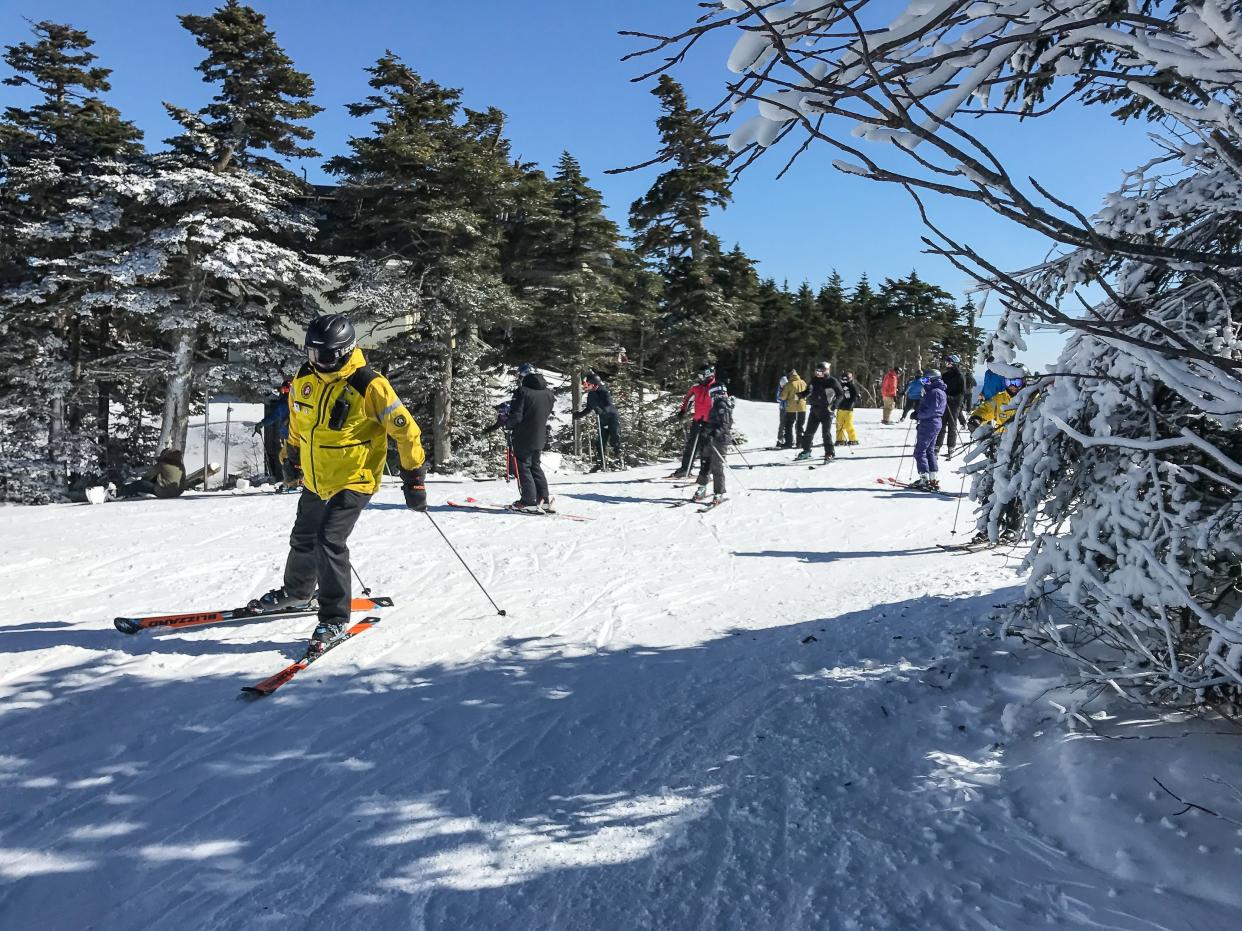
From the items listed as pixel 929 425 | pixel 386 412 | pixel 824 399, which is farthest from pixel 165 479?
pixel 929 425

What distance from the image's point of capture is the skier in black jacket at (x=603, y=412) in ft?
58.5

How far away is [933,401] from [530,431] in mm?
6786

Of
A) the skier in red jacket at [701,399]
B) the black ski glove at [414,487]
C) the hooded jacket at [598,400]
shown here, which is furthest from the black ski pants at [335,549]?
the hooded jacket at [598,400]

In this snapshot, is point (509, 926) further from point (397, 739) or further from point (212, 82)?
point (212, 82)

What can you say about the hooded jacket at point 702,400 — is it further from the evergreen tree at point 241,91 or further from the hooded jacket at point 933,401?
the evergreen tree at point 241,91

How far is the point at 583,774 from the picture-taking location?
3.35m

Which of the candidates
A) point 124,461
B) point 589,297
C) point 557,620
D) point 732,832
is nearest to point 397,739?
point 732,832

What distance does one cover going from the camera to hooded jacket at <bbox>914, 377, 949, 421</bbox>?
12.2m

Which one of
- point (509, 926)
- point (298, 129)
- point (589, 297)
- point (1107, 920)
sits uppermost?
point (298, 129)

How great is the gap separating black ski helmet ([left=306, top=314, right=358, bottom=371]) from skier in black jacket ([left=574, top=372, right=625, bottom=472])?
472 inches

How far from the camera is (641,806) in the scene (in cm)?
307

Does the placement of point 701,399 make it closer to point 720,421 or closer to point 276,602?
point 720,421

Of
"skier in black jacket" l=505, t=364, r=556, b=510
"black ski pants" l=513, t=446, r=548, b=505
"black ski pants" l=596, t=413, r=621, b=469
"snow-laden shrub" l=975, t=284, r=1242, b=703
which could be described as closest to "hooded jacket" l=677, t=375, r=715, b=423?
"skier in black jacket" l=505, t=364, r=556, b=510

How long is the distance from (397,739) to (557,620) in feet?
7.02
